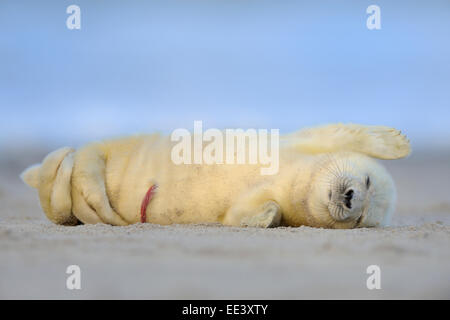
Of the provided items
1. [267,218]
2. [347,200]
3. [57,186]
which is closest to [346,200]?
[347,200]

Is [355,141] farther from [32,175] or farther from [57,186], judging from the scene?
[32,175]

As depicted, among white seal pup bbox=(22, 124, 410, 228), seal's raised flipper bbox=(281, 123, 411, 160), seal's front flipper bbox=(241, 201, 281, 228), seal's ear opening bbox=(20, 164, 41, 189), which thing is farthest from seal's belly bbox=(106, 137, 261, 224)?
seal's ear opening bbox=(20, 164, 41, 189)

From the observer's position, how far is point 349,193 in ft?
13.6

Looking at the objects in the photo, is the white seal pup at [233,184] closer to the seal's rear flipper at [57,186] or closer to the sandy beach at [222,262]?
the seal's rear flipper at [57,186]

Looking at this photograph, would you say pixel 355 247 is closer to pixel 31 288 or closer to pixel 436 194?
pixel 31 288

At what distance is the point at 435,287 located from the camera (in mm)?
2545

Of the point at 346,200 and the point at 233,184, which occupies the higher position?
the point at 233,184

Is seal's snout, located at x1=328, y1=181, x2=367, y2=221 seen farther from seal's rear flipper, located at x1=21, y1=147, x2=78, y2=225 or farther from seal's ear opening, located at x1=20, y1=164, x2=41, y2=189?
seal's ear opening, located at x1=20, y1=164, x2=41, y2=189

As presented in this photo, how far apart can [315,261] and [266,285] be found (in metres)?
0.52

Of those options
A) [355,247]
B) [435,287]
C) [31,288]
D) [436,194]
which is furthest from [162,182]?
[436,194]

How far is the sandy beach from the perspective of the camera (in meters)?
2.47

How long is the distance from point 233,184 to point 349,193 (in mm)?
891

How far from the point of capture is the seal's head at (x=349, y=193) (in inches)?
163
